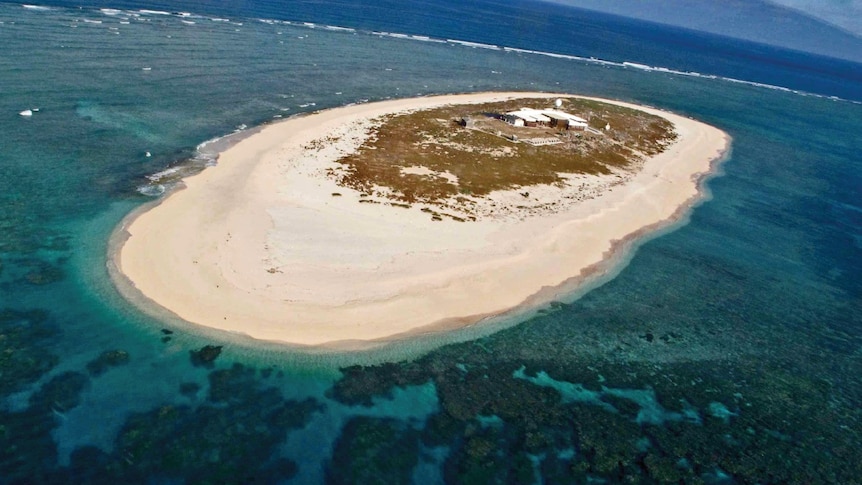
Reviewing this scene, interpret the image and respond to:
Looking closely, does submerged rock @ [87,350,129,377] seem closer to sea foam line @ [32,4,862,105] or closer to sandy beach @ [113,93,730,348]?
sandy beach @ [113,93,730,348]

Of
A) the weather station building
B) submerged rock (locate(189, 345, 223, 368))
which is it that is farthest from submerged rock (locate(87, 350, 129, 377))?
the weather station building

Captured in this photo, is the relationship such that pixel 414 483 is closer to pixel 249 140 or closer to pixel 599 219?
pixel 599 219

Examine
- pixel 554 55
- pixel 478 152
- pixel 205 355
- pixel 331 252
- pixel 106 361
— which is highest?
pixel 554 55

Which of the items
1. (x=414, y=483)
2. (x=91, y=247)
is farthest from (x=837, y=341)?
(x=91, y=247)

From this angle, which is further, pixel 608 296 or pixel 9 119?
pixel 9 119

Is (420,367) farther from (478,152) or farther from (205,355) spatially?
(478,152)

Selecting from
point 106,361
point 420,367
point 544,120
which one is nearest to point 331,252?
point 420,367
